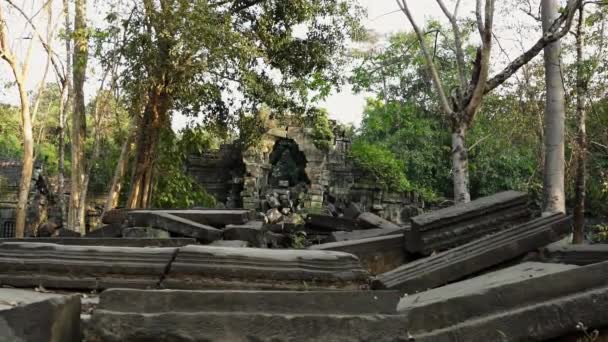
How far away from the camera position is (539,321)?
6.59 ft

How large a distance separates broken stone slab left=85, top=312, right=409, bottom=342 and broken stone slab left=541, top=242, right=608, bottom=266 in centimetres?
153

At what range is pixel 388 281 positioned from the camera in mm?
2941

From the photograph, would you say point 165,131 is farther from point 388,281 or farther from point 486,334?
point 486,334

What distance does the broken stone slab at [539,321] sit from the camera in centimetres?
198

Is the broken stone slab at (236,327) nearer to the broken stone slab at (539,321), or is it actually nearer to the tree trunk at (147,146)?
the broken stone slab at (539,321)

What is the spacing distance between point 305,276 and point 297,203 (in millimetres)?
A: 16817

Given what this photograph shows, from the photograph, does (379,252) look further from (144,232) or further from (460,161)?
(460,161)

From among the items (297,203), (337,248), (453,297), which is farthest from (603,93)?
(453,297)

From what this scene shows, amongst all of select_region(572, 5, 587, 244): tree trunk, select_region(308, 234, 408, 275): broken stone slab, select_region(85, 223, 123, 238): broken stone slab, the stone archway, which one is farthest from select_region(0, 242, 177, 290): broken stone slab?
the stone archway

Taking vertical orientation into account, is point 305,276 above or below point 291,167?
below

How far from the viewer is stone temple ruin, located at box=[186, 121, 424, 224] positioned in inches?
758

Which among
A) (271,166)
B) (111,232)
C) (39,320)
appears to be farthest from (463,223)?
(271,166)

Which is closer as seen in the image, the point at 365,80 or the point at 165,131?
the point at 365,80

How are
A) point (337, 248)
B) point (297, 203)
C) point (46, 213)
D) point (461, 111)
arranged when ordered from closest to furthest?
point (337, 248) < point (461, 111) < point (297, 203) < point (46, 213)
